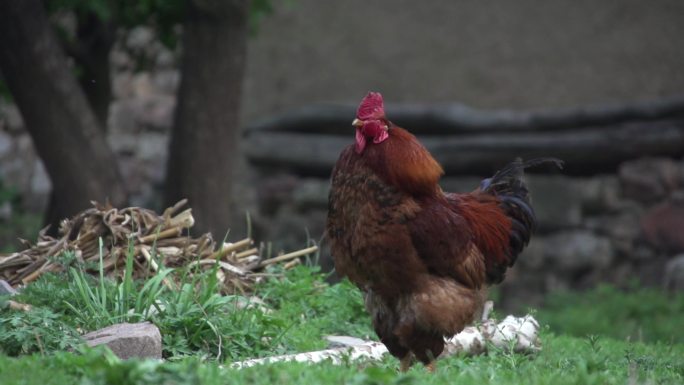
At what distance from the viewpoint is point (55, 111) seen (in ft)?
31.1

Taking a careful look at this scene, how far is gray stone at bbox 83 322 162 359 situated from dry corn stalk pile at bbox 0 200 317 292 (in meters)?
1.11

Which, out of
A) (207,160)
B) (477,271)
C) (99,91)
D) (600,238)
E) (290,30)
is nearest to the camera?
(477,271)

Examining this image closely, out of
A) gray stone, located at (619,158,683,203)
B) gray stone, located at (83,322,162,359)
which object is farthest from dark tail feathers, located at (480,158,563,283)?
gray stone, located at (619,158,683,203)

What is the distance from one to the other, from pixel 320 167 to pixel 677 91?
4.42m

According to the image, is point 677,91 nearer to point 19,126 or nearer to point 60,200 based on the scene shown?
point 60,200

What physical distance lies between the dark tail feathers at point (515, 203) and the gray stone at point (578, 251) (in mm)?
5330

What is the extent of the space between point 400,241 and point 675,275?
6870mm

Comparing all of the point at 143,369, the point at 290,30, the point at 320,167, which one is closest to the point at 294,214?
the point at 320,167

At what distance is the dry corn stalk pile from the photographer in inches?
282

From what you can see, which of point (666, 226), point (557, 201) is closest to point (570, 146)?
point (557, 201)

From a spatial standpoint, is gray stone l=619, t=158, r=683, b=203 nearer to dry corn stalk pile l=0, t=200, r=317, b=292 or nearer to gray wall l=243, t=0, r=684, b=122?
gray wall l=243, t=0, r=684, b=122

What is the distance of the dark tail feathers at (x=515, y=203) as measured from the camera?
22.9ft

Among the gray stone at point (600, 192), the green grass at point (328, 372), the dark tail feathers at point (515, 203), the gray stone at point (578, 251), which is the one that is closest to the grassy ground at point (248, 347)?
the green grass at point (328, 372)

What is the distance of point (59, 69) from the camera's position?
9.45 meters
